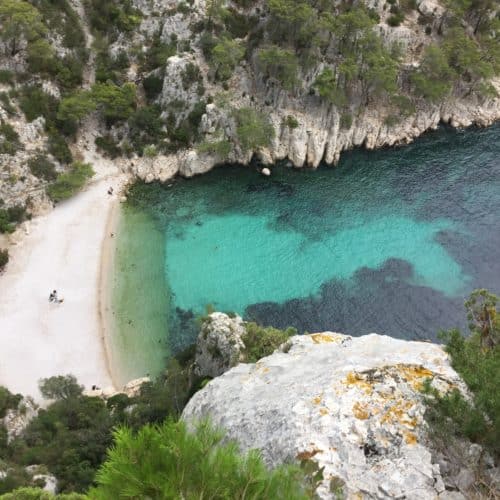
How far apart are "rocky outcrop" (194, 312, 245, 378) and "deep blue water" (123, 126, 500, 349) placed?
7870 mm

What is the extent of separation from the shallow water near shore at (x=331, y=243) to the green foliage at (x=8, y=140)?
12.6m

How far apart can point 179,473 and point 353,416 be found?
6.90 m

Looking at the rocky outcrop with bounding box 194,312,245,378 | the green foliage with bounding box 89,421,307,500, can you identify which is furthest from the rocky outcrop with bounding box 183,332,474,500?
the rocky outcrop with bounding box 194,312,245,378

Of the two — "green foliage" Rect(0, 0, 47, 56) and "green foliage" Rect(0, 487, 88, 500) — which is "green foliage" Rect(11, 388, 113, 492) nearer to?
"green foliage" Rect(0, 487, 88, 500)

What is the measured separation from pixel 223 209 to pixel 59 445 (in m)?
29.3

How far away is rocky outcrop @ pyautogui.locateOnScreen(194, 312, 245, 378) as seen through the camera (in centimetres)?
2634

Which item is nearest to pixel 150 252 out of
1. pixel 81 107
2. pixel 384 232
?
pixel 81 107

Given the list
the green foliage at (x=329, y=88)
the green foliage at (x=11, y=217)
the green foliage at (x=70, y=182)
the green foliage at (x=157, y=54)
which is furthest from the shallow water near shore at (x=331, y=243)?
the green foliage at (x=157, y=54)

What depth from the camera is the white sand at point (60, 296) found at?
33.5m

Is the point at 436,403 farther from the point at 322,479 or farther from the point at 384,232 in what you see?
the point at 384,232

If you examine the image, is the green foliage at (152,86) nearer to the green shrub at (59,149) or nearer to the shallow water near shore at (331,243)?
the shallow water near shore at (331,243)

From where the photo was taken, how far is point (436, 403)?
12.1 meters

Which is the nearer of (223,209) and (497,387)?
(497,387)

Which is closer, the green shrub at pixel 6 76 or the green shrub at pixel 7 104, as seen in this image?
the green shrub at pixel 7 104
